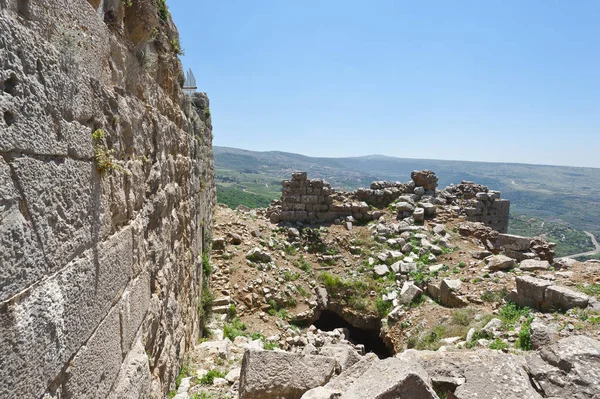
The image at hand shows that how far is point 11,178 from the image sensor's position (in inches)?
63.6

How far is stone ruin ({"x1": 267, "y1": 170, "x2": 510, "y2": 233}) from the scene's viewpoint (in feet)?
46.1

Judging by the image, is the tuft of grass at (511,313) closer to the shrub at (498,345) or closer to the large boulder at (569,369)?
the shrub at (498,345)

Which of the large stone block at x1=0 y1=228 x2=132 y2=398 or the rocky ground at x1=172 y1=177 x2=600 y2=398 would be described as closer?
the large stone block at x1=0 y1=228 x2=132 y2=398

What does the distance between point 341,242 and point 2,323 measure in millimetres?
11580

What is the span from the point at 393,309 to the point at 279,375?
5359 millimetres

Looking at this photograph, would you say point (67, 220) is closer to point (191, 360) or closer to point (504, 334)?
point (191, 360)

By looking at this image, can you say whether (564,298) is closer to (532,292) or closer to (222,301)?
(532,292)

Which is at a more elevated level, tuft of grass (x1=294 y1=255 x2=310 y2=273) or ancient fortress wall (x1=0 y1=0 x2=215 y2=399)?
ancient fortress wall (x1=0 y1=0 x2=215 y2=399)

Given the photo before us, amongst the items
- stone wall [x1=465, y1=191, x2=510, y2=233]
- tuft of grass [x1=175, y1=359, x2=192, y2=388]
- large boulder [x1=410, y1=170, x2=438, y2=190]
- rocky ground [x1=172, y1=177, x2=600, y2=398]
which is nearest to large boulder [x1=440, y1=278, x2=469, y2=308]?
rocky ground [x1=172, y1=177, x2=600, y2=398]

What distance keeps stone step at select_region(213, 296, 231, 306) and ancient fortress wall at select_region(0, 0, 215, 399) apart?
14.7 feet

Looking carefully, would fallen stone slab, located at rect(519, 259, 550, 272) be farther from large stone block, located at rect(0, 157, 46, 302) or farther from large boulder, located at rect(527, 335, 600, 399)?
large stone block, located at rect(0, 157, 46, 302)

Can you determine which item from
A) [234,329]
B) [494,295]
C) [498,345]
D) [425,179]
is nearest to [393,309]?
[494,295]

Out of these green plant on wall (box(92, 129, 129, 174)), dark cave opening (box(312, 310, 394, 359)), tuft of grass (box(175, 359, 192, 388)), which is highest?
green plant on wall (box(92, 129, 129, 174))

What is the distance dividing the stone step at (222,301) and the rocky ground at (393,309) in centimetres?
3
